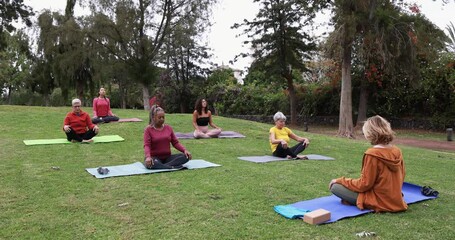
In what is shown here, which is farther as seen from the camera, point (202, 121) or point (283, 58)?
point (283, 58)

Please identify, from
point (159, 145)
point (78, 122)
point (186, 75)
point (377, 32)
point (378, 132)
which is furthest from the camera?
point (186, 75)

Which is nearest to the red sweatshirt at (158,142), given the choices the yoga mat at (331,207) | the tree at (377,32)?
the yoga mat at (331,207)

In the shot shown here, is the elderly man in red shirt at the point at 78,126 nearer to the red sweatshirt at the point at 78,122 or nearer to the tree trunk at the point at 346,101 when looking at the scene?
the red sweatshirt at the point at 78,122

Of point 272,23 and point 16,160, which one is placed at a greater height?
point 272,23

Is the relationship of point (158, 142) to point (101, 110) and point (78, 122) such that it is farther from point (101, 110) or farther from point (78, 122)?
point (101, 110)

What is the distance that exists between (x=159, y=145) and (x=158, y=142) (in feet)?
0.21

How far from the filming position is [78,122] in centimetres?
970

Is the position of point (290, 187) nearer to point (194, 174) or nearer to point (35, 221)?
point (194, 174)

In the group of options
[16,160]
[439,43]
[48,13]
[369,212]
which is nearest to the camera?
[369,212]

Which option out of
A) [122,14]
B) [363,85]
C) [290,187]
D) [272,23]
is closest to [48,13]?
[122,14]

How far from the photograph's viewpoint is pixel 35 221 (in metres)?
3.91

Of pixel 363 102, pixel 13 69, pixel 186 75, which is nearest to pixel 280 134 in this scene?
pixel 363 102

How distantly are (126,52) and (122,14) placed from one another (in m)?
2.30

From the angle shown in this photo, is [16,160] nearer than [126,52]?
Yes
